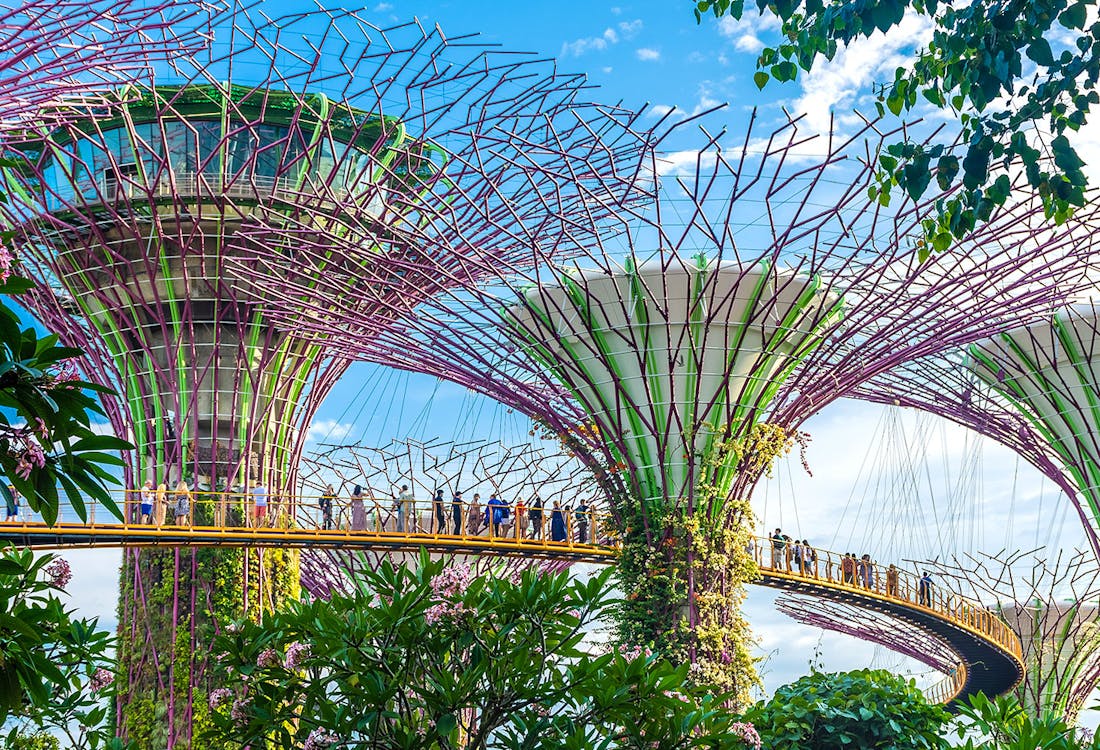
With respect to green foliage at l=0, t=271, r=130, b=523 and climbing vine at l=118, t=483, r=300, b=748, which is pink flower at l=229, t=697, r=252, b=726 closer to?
green foliage at l=0, t=271, r=130, b=523

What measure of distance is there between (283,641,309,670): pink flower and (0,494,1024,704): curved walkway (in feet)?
33.5

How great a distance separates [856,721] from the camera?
665 inches

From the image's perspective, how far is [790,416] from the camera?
89.0 feet

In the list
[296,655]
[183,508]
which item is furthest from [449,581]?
[183,508]

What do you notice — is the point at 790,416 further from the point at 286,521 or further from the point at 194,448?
the point at 194,448

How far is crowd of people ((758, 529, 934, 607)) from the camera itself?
30.8 metres

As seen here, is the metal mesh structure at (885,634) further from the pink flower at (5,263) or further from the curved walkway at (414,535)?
the pink flower at (5,263)

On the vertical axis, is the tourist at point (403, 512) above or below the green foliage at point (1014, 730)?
above

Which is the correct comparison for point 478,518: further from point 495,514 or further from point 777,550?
point 777,550

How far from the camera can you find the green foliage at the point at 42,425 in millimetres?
5738

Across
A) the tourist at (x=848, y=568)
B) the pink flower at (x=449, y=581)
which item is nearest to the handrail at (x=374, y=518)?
the tourist at (x=848, y=568)

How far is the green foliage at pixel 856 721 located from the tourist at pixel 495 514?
11.1 metres

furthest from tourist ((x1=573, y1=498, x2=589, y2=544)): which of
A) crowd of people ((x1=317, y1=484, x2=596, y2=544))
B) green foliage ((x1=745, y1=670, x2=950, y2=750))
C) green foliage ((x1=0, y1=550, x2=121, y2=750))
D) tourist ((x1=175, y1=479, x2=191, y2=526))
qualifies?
green foliage ((x1=0, y1=550, x2=121, y2=750))

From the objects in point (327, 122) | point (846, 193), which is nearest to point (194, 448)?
point (327, 122)
